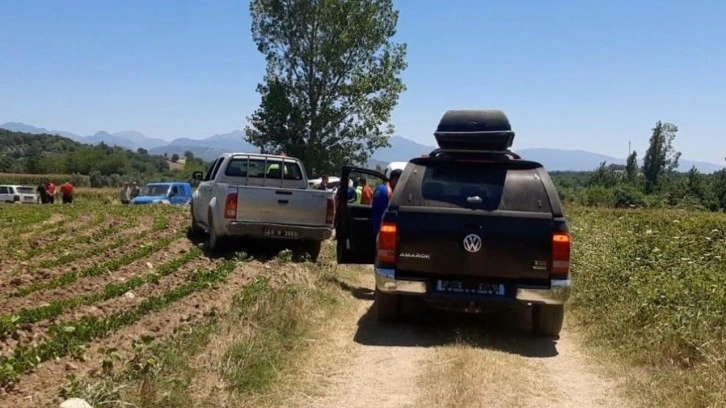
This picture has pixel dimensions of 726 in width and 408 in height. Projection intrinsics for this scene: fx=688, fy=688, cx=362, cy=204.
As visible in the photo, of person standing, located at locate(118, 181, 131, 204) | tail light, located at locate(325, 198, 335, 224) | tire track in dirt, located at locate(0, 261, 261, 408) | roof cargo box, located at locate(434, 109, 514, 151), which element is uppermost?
roof cargo box, located at locate(434, 109, 514, 151)

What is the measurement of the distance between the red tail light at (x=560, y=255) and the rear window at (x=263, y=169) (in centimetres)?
835

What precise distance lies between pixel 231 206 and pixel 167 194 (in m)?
21.9

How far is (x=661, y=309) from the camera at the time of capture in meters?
7.31

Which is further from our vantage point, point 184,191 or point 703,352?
point 184,191

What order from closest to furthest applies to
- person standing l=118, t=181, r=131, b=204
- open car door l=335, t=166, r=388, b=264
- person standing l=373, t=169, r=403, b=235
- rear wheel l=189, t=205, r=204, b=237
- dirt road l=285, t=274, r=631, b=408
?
dirt road l=285, t=274, r=631, b=408
person standing l=373, t=169, r=403, b=235
open car door l=335, t=166, r=388, b=264
rear wheel l=189, t=205, r=204, b=237
person standing l=118, t=181, r=131, b=204

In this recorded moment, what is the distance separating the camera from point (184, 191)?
3366cm

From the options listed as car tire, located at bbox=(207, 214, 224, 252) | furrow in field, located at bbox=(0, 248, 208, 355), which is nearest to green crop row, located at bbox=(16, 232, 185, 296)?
furrow in field, located at bbox=(0, 248, 208, 355)

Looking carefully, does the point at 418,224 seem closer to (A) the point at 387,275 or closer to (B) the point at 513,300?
(A) the point at 387,275

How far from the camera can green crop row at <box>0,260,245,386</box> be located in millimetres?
5102

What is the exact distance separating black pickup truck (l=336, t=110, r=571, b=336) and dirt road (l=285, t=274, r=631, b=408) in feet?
1.60

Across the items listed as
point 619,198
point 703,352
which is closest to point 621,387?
point 703,352

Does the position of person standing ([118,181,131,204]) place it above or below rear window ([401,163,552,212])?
below

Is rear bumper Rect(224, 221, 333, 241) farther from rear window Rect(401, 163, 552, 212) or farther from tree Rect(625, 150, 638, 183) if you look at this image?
tree Rect(625, 150, 638, 183)

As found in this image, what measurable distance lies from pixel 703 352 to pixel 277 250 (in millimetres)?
9200
